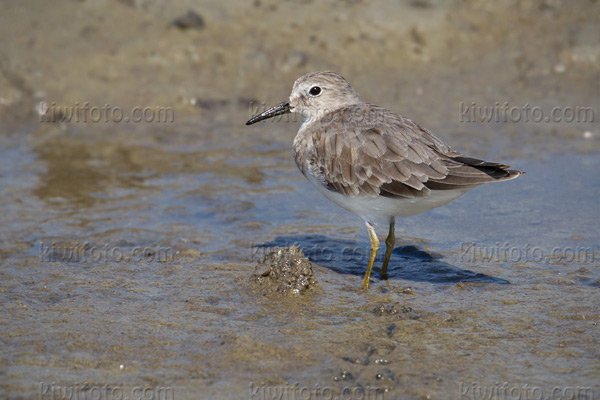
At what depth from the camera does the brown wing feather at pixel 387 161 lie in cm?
615

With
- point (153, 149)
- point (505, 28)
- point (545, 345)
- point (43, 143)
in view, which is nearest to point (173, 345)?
point (545, 345)

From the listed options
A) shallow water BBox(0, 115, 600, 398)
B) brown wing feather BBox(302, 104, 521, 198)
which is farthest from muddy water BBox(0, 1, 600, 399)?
brown wing feather BBox(302, 104, 521, 198)

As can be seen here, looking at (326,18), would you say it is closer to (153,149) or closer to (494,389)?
(153,149)

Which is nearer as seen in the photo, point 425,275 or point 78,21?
point 425,275

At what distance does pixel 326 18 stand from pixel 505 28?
2838 millimetres

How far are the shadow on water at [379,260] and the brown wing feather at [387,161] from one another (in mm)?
861

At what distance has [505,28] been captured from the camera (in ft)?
38.6

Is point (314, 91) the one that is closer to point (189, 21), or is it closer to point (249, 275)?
point (249, 275)

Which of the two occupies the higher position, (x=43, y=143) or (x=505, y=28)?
(x=505, y=28)

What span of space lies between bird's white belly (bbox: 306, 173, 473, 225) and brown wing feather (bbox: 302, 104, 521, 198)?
0.07 metres

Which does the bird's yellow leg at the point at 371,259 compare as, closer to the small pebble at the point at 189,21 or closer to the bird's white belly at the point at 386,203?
the bird's white belly at the point at 386,203

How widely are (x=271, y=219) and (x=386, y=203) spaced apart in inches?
75.9

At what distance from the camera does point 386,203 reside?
6.43 meters

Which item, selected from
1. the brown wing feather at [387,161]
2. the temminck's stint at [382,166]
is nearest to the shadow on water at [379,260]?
the temminck's stint at [382,166]
